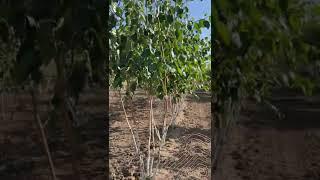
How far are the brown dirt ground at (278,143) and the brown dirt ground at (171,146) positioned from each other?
2055mm

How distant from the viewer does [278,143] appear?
1.64 metres

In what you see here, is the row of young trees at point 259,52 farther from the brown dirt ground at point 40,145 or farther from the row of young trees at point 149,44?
the row of young trees at point 149,44

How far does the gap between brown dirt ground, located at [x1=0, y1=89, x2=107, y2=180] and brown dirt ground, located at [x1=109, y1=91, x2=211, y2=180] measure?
6.34 feet

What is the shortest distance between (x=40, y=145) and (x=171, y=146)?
4.00m

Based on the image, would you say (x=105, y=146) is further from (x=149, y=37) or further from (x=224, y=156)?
(x=149, y=37)

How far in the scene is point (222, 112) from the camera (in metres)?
1.63

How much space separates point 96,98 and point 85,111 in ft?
0.22

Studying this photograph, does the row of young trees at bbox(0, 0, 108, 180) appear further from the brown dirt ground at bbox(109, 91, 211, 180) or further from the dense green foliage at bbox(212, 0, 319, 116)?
the brown dirt ground at bbox(109, 91, 211, 180)

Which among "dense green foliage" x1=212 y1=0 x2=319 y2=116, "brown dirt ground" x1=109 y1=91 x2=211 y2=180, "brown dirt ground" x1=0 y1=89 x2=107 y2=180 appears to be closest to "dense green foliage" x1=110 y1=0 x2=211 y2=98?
"brown dirt ground" x1=109 y1=91 x2=211 y2=180

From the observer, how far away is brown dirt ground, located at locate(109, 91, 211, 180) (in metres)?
4.45

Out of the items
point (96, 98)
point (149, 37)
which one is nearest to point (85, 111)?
point (96, 98)

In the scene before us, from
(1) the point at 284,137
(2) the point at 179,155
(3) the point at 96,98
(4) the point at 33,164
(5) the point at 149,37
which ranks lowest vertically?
(2) the point at 179,155

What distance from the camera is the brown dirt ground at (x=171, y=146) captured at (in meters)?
4.45

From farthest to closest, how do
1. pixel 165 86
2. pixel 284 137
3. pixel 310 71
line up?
1. pixel 165 86
2. pixel 284 137
3. pixel 310 71
